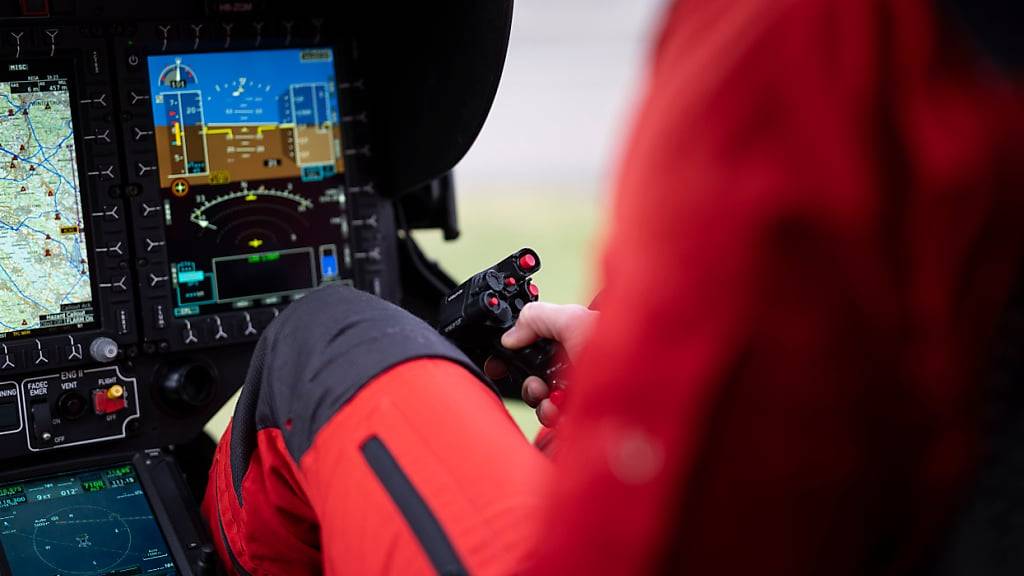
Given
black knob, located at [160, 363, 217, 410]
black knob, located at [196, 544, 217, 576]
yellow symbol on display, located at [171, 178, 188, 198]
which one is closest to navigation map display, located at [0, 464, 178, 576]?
black knob, located at [196, 544, 217, 576]

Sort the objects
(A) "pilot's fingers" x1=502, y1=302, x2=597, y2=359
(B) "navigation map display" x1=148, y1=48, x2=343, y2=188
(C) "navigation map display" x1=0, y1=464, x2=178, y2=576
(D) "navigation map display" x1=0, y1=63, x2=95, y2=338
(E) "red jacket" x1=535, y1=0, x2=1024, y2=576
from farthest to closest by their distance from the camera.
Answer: (B) "navigation map display" x1=148, y1=48, x2=343, y2=188 → (D) "navigation map display" x1=0, y1=63, x2=95, y2=338 → (C) "navigation map display" x1=0, y1=464, x2=178, y2=576 → (A) "pilot's fingers" x1=502, y1=302, x2=597, y2=359 → (E) "red jacket" x1=535, y1=0, x2=1024, y2=576

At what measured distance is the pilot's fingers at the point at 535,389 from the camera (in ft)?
5.10

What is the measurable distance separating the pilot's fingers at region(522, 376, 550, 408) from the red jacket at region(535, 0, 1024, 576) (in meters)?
0.78

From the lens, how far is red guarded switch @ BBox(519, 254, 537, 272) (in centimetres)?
167

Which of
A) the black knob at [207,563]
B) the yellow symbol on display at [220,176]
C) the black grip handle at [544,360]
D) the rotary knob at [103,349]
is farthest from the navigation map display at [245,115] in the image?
the black grip handle at [544,360]

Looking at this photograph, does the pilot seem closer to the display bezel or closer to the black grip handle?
the black grip handle

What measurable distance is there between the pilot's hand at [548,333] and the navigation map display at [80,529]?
0.74m

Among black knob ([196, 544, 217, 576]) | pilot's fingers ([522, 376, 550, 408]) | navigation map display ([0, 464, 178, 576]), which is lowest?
black knob ([196, 544, 217, 576])

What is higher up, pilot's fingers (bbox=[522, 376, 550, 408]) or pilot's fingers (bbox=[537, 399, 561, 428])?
pilot's fingers (bbox=[522, 376, 550, 408])

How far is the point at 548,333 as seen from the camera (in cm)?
154

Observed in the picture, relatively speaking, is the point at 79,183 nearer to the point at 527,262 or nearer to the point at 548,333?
the point at 527,262

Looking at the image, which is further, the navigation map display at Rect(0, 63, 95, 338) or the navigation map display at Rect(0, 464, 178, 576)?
the navigation map display at Rect(0, 63, 95, 338)

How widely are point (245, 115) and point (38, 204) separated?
16.3 inches

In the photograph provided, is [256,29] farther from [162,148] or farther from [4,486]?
[4,486]
